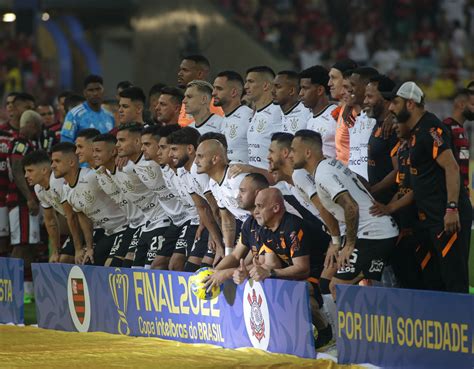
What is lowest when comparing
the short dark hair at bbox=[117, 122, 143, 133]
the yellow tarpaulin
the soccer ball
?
the yellow tarpaulin

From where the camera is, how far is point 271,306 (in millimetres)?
9734

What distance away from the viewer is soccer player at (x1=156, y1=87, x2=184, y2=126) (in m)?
12.4

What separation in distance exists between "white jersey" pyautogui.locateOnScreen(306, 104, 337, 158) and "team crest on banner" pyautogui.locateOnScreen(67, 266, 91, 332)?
9.49 feet

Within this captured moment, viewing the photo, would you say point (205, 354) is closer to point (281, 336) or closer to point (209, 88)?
point (281, 336)

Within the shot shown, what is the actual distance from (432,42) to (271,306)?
18.2m

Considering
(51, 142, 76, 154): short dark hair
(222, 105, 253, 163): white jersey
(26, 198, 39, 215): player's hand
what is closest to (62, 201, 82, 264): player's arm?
(51, 142, 76, 154): short dark hair

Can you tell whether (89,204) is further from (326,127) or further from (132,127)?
(326,127)

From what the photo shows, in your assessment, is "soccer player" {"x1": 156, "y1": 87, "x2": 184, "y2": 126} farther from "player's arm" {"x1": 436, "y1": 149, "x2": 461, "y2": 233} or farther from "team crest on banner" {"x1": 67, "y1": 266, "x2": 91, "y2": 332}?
"player's arm" {"x1": 436, "y1": 149, "x2": 461, "y2": 233}

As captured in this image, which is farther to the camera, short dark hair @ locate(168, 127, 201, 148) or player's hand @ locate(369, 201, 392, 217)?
short dark hair @ locate(168, 127, 201, 148)

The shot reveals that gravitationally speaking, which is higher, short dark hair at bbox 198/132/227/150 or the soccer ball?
short dark hair at bbox 198/132/227/150

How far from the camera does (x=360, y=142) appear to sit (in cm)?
1042

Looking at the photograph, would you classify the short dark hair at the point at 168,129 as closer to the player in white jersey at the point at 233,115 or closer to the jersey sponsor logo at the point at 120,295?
the player in white jersey at the point at 233,115

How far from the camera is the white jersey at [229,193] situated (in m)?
10.8

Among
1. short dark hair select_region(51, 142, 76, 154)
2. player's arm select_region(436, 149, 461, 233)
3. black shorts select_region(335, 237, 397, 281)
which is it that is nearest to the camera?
player's arm select_region(436, 149, 461, 233)
